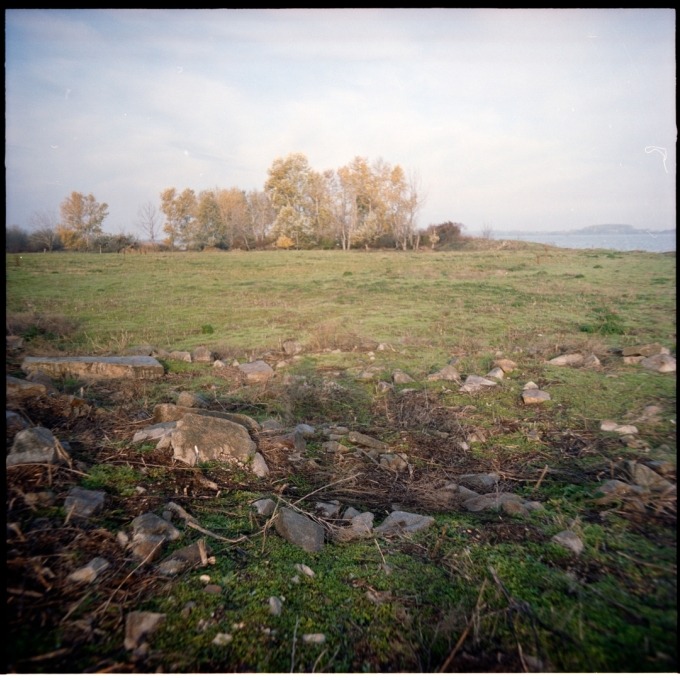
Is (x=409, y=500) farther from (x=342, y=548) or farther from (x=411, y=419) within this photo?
(x=411, y=419)

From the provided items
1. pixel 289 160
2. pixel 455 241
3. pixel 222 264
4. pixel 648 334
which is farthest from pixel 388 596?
pixel 455 241

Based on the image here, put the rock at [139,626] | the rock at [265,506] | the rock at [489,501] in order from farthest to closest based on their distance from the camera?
the rock at [489,501]
the rock at [265,506]
the rock at [139,626]

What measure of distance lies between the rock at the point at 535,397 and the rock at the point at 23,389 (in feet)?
18.3

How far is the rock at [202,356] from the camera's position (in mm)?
7600

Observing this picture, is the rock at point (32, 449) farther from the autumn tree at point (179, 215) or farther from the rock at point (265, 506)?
the autumn tree at point (179, 215)

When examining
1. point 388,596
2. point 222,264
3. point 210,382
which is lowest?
point 388,596

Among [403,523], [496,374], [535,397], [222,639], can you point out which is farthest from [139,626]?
[496,374]

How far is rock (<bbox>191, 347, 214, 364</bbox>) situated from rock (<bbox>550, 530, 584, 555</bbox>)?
5.77 meters

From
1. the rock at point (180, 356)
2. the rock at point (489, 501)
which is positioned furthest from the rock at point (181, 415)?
the rock at point (180, 356)

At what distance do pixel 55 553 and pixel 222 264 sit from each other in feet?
52.4

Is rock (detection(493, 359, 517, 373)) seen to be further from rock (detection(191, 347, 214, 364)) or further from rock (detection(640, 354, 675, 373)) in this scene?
rock (detection(191, 347, 214, 364))

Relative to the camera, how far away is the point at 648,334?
827 centimetres

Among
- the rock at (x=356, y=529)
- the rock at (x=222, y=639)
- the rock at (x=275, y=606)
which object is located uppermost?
the rock at (x=356, y=529)

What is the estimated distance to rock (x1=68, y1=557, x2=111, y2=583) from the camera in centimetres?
265
